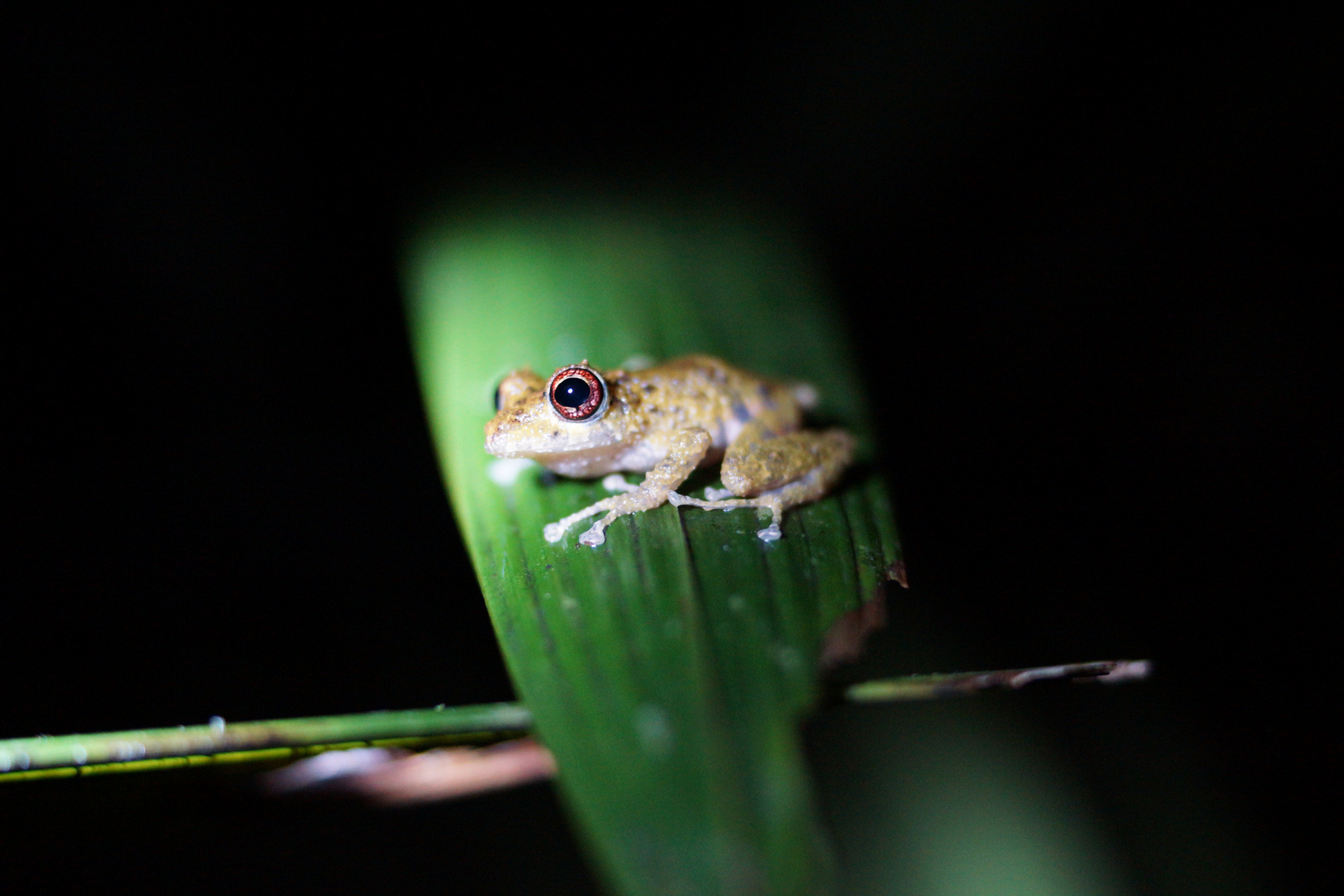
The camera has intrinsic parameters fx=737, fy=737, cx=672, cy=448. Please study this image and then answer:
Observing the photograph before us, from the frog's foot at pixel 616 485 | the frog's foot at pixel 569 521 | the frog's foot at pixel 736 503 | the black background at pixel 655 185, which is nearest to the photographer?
the frog's foot at pixel 569 521

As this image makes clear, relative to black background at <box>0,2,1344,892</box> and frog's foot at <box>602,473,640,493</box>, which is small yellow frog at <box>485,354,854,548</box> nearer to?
frog's foot at <box>602,473,640,493</box>

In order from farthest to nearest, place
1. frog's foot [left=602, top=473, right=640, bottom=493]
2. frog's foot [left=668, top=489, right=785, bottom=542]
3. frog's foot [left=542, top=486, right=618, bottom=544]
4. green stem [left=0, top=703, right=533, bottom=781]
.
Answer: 1. frog's foot [left=602, top=473, right=640, bottom=493]
2. frog's foot [left=668, top=489, right=785, bottom=542]
3. frog's foot [left=542, top=486, right=618, bottom=544]
4. green stem [left=0, top=703, right=533, bottom=781]

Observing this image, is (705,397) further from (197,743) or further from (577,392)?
(197,743)

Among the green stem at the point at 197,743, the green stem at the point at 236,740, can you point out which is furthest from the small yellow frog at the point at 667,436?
the green stem at the point at 197,743

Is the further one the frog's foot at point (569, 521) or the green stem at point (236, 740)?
the frog's foot at point (569, 521)

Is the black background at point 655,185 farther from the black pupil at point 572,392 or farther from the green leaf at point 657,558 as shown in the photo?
the black pupil at point 572,392

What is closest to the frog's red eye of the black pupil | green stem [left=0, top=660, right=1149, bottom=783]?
the black pupil
